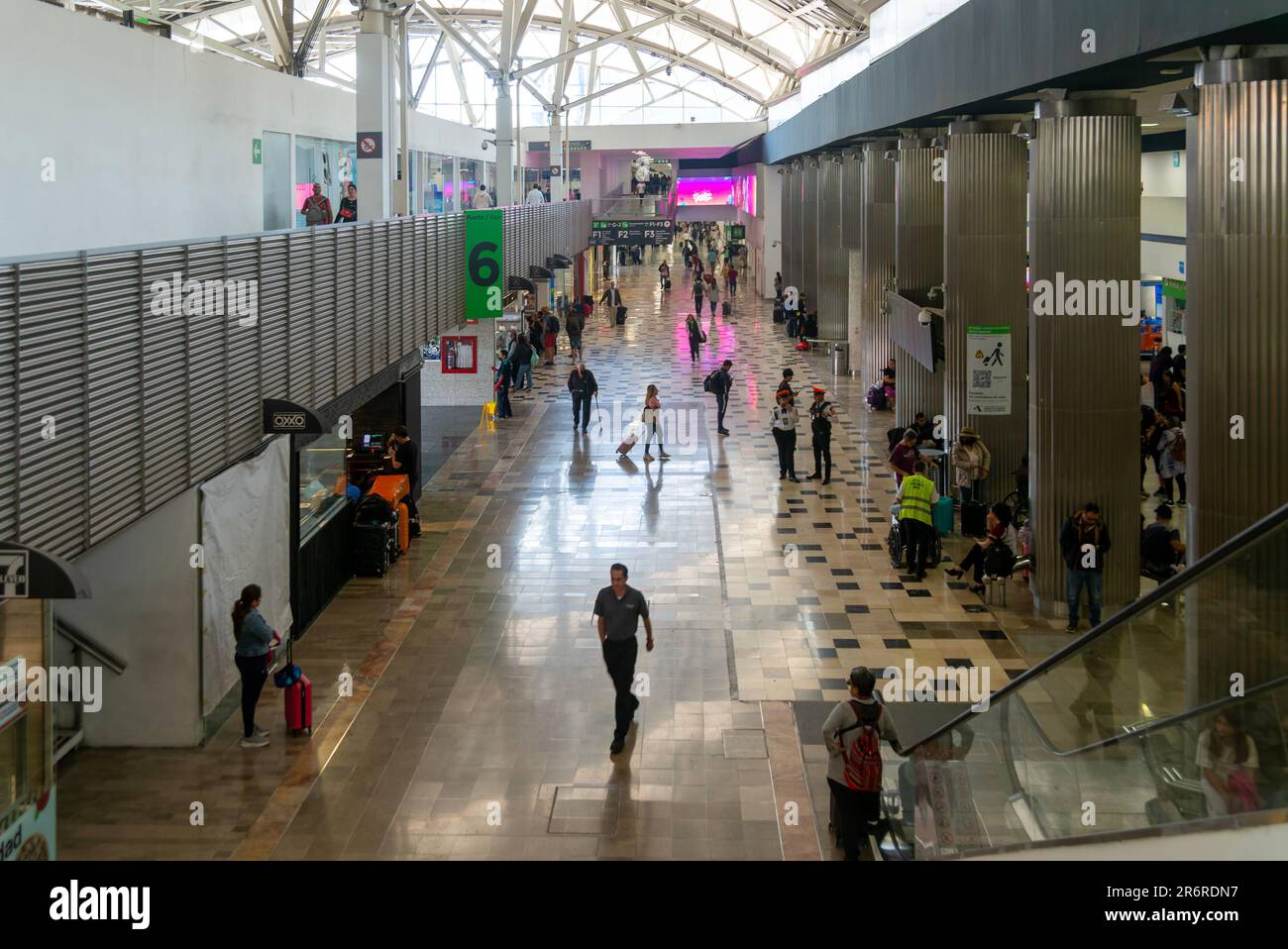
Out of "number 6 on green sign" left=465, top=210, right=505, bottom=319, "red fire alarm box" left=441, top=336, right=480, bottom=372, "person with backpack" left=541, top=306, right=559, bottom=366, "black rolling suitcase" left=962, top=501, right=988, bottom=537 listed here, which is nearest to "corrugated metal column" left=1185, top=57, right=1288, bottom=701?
"black rolling suitcase" left=962, top=501, right=988, bottom=537

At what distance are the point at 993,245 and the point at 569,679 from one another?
30.3 ft

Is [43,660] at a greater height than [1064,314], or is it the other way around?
[1064,314]

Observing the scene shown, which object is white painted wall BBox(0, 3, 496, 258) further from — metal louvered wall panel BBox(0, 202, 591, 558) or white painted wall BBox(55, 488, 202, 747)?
white painted wall BBox(55, 488, 202, 747)

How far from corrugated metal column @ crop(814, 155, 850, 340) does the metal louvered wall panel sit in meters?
24.0

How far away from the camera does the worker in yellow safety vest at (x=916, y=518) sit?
47.6ft

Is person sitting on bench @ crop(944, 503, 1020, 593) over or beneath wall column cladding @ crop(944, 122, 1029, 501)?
beneath

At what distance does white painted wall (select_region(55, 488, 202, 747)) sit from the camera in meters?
9.62

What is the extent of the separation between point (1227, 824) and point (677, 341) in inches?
1446

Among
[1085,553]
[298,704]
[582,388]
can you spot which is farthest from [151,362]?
[582,388]

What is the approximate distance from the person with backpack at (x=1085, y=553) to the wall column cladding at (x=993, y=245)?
4428mm

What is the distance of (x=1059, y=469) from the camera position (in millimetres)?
13023

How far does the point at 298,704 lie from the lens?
9.88m

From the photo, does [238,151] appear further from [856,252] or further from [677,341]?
[677,341]
